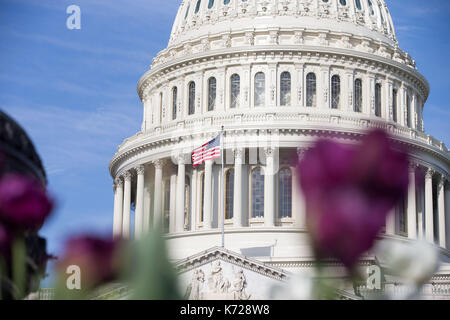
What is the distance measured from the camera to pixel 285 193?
251 ft

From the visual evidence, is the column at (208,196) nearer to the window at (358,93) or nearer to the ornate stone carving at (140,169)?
the ornate stone carving at (140,169)

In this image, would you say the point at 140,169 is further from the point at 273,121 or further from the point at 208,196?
the point at 273,121

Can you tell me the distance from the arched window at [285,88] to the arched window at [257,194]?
21.3ft

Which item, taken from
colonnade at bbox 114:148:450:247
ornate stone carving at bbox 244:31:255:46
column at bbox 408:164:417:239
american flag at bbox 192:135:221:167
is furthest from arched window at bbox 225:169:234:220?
column at bbox 408:164:417:239

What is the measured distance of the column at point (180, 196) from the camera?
246 feet

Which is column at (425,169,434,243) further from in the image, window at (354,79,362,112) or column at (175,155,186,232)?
column at (175,155,186,232)

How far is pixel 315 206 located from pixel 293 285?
0.90 meters

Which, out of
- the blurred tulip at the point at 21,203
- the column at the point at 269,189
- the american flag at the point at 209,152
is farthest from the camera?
the column at the point at 269,189

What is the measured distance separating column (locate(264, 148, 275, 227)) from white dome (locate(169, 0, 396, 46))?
39.4 feet

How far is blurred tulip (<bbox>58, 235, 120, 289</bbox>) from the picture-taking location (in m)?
2.76

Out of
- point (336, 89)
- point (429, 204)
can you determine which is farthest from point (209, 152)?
point (429, 204)

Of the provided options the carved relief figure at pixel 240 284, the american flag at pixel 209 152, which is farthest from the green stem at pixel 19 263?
the american flag at pixel 209 152
